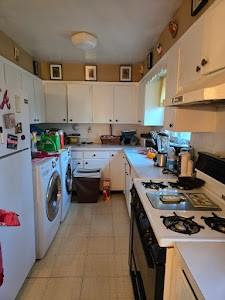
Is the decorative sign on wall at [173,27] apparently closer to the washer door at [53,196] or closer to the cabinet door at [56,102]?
the washer door at [53,196]

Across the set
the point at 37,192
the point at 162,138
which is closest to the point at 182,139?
the point at 162,138

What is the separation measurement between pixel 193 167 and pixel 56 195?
5.53ft

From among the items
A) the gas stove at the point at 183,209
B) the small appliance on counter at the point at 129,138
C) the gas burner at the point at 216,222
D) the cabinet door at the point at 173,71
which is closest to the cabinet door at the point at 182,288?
the gas stove at the point at 183,209

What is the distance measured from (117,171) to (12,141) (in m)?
2.51

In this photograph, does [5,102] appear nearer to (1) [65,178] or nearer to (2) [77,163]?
(1) [65,178]

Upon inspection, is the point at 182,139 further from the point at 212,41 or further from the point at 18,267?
the point at 18,267

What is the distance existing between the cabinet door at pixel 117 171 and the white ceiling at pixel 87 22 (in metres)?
1.74

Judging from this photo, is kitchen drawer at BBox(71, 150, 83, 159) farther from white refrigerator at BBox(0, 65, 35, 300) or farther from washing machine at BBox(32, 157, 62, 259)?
white refrigerator at BBox(0, 65, 35, 300)

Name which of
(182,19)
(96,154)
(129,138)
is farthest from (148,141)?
(182,19)

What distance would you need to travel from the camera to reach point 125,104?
12.9 feet

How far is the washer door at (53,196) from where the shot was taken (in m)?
2.28

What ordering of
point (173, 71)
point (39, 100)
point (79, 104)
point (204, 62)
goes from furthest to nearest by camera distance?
point (79, 104)
point (39, 100)
point (173, 71)
point (204, 62)

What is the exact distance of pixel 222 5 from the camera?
41.1 inches

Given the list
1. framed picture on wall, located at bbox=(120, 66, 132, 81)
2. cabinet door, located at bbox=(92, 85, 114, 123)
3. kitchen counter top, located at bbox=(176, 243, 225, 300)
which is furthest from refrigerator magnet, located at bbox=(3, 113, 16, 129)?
framed picture on wall, located at bbox=(120, 66, 132, 81)
